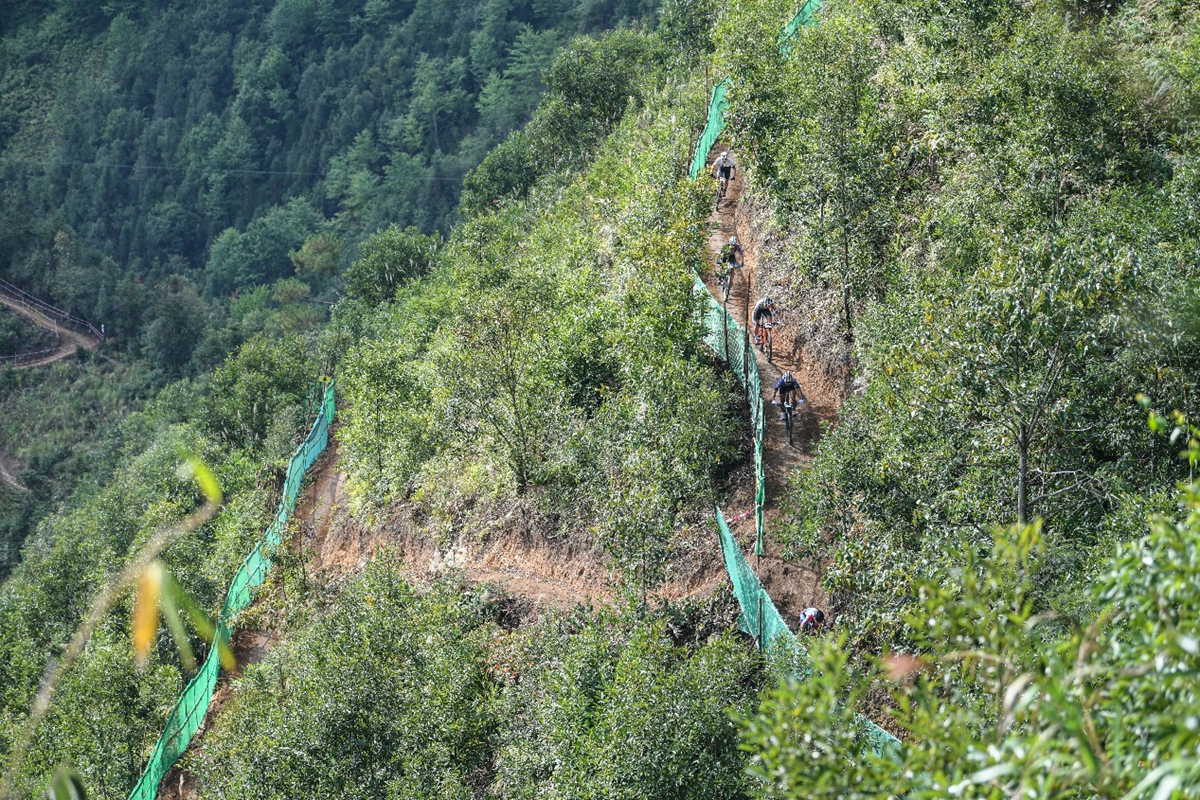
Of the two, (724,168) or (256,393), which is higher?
(724,168)

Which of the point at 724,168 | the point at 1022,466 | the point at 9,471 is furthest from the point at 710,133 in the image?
the point at 9,471

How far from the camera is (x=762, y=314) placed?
25703mm

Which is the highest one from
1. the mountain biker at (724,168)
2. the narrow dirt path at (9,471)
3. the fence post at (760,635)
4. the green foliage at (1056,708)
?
the green foliage at (1056,708)

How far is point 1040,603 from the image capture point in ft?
46.3

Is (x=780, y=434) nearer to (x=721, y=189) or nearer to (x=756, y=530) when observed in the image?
(x=756, y=530)

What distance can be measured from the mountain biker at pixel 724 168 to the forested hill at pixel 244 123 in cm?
6367

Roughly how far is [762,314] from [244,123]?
100539mm

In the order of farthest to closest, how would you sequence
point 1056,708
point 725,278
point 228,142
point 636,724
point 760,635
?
point 228,142 < point 725,278 < point 760,635 < point 636,724 < point 1056,708

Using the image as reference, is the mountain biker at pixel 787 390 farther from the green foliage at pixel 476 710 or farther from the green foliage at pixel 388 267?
the green foliage at pixel 388 267

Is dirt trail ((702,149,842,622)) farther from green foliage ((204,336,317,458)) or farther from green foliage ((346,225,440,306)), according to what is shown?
green foliage ((346,225,440,306))

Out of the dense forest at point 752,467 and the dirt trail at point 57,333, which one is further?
the dirt trail at point 57,333

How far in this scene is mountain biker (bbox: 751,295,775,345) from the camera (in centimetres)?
2561

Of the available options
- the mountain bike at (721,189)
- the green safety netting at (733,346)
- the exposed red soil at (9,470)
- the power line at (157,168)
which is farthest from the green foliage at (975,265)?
the power line at (157,168)

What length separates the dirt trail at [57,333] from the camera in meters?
84.7
